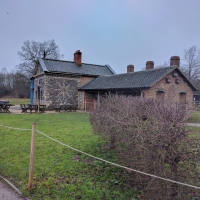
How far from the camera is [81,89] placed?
73.2 feet

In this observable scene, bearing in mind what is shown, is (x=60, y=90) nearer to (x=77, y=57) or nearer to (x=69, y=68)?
(x=69, y=68)

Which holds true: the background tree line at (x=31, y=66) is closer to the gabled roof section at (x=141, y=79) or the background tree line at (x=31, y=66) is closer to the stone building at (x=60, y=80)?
the stone building at (x=60, y=80)

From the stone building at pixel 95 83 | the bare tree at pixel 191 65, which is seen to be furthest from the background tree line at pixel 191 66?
the stone building at pixel 95 83

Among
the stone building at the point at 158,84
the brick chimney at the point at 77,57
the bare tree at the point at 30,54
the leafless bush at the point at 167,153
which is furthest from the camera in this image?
the bare tree at the point at 30,54

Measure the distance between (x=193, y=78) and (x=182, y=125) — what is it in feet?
159

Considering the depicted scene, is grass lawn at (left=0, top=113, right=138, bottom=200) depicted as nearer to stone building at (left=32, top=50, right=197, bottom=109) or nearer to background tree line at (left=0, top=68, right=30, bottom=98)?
stone building at (left=32, top=50, right=197, bottom=109)

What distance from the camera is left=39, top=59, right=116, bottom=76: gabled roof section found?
71.1 feet

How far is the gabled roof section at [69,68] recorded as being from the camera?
71.1ft

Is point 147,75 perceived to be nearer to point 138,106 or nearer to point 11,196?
point 138,106

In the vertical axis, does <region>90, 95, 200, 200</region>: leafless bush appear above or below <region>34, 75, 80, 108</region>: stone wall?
below

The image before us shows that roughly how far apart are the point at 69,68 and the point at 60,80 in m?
2.34

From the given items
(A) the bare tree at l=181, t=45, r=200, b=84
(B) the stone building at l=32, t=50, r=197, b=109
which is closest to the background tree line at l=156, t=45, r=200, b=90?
(A) the bare tree at l=181, t=45, r=200, b=84

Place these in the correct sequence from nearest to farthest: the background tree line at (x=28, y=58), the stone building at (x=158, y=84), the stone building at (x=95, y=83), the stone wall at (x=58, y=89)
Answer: the stone building at (x=158, y=84), the stone building at (x=95, y=83), the stone wall at (x=58, y=89), the background tree line at (x=28, y=58)

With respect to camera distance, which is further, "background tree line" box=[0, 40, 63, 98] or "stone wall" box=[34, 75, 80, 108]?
"background tree line" box=[0, 40, 63, 98]
